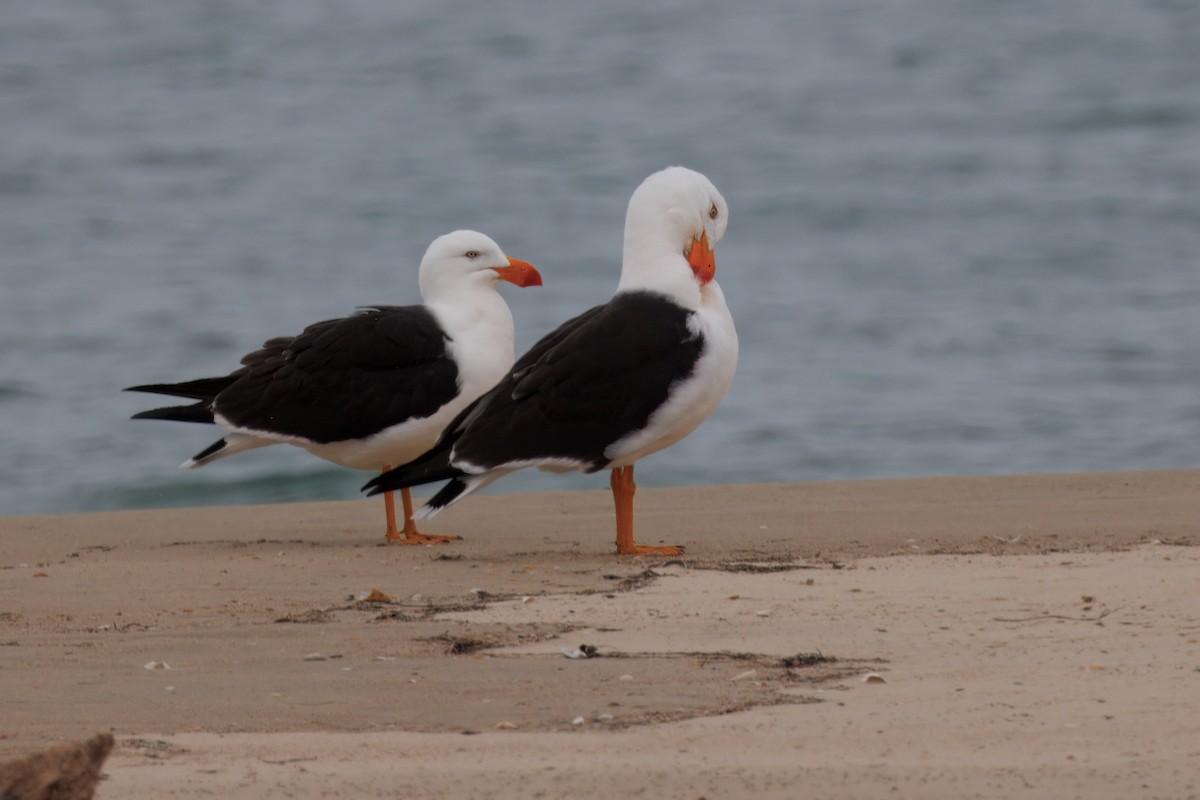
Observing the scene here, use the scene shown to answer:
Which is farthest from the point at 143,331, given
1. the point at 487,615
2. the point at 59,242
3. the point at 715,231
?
the point at 487,615

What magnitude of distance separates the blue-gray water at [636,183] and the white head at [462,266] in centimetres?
290

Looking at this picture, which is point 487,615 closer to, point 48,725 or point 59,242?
point 48,725

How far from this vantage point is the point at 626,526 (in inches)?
274

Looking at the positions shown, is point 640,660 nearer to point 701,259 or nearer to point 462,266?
point 701,259

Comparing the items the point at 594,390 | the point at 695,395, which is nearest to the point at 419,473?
the point at 594,390

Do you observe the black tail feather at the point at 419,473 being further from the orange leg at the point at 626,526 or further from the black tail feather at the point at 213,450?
the black tail feather at the point at 213,450

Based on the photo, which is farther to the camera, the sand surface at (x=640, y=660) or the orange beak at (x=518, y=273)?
the orange beak at (x=518, y=273)

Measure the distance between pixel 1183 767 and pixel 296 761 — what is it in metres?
1.73

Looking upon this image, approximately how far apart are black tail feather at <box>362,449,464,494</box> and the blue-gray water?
397 centimetres

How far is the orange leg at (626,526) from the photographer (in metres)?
6.95

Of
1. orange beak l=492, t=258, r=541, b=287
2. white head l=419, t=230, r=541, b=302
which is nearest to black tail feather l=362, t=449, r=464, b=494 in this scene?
white head l=419, t=230, r=541, b=302

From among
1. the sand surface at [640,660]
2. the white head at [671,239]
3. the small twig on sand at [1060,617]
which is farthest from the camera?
the white head at [671,239]

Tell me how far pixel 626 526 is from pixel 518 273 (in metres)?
1.85

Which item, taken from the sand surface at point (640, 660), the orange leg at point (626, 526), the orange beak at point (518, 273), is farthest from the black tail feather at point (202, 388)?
the orange leg at point (626, 526)
